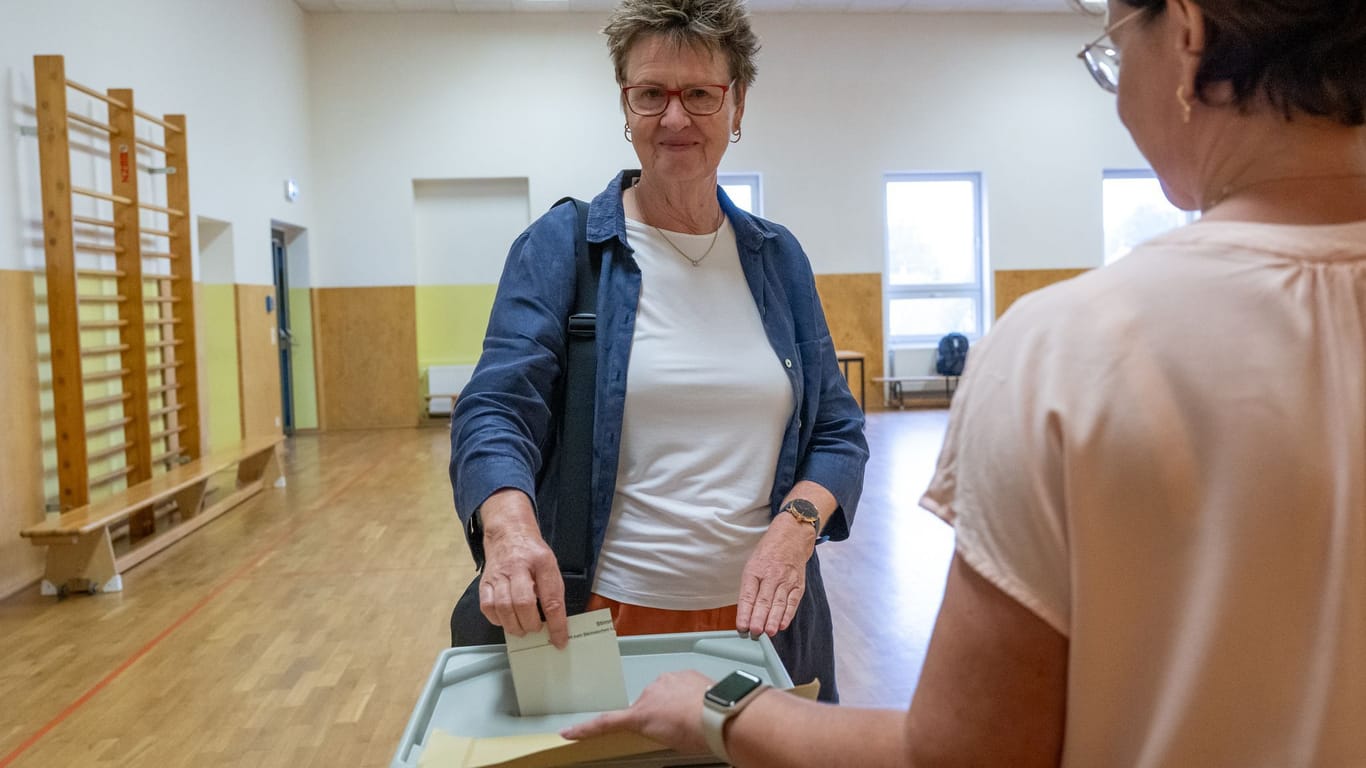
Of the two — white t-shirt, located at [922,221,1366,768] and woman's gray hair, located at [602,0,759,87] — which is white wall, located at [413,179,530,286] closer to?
woman's gray hair, located at [602,0,759,87]

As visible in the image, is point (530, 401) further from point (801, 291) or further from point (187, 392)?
point (187, 392)

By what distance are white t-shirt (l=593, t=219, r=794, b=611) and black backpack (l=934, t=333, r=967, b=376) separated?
960 centimetres

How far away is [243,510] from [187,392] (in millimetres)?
910

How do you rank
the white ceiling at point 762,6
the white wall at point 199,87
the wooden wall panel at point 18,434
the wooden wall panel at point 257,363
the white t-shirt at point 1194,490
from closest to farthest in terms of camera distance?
the white t-shirt at point 1194,490 < the wooden wall panel at point 18,434 < the white wall at point 199,87 < the wooden wall panel at point 257,363 < the white ceiling at point 762,6

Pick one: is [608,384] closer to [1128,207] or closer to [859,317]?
[859,317]

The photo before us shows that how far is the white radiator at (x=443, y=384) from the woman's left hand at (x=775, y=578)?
9.01 meters

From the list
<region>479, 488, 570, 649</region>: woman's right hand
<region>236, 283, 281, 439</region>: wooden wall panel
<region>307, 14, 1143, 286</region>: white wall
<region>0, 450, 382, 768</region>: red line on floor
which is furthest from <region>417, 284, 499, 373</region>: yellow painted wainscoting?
<region>479, 488, 570, 649</region>: woman's right hand

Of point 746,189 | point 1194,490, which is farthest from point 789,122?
point 1194,490

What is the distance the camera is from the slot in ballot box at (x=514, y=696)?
0.89m

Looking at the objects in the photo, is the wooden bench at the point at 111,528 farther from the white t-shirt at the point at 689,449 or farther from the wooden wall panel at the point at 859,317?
the wooden wall panel at the point at 859,317

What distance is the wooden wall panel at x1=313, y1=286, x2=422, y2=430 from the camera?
10148mm

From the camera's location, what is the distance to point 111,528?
212 inches

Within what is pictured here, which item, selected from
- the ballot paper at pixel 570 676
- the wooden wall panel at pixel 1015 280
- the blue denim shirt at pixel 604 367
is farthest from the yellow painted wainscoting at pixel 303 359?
the ballot paper at pixel 570 676

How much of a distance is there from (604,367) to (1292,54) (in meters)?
0.91
